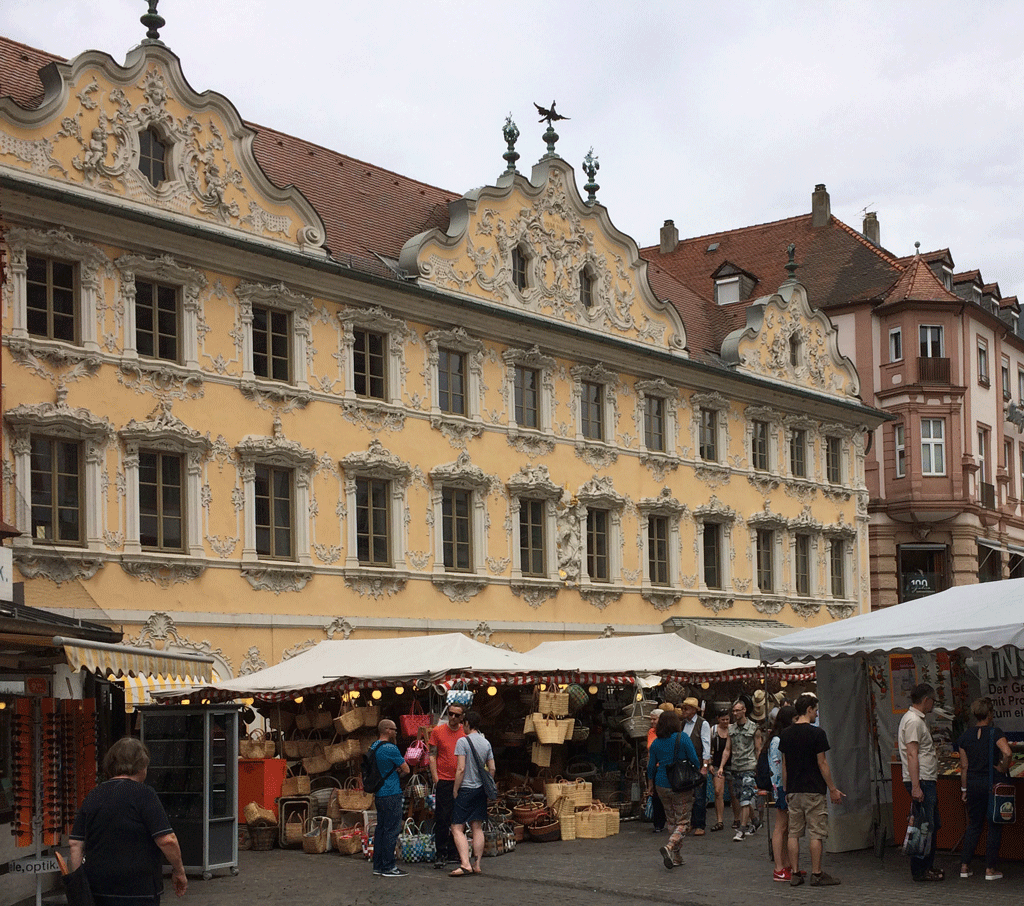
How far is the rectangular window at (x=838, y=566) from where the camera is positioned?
38.8 meters

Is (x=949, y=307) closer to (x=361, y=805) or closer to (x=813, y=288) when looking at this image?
(x=813, y=288)

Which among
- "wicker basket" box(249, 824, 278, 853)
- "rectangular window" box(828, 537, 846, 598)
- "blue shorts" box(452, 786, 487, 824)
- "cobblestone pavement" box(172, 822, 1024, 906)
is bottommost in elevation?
"wicker basket" box(249, 824, 278, 853)

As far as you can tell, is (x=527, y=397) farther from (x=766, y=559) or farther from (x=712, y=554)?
(x=766, y=559)

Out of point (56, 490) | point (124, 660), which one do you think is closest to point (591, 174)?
point (56, 490)

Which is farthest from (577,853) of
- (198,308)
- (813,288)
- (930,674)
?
(813,288)

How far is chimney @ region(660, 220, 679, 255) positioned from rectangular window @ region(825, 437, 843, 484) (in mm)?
16126

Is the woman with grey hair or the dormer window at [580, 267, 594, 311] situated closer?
the woman with grey hair

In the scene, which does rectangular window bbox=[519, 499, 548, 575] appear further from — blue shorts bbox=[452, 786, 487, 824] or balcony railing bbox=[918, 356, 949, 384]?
balcony railing bbox=[918, 356, 949, 384]

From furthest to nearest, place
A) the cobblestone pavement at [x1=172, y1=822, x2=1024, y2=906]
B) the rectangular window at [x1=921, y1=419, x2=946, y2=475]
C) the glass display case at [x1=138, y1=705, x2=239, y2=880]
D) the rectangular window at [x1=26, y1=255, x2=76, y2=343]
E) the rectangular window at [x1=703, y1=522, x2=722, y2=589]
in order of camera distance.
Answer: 1. the rectangular window at [x1=921, y1=419, x2=946, y2=475]
2. the rectangular window at [x1=703, y1=522, x2=722, y2=589]
3. the rectangular window at [x1=26, y1=255, x2=76, y2=343]
4. the glass display case at [x1=138, y1=705, x2=239, y2=880]
5. the cobblestone pavement at [x1=172, y1=822, x2=1024, y2=906]

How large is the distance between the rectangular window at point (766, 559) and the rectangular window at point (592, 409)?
6366 millimetres

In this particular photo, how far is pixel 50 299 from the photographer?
22391mm

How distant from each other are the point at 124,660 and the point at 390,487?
47.5ft

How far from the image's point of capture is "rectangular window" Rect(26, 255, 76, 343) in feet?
72.8

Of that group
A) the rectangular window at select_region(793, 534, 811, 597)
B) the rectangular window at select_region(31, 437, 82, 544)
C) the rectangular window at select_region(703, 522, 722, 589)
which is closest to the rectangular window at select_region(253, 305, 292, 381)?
the rectangular window at select_region(31, 437, 82, 544)
